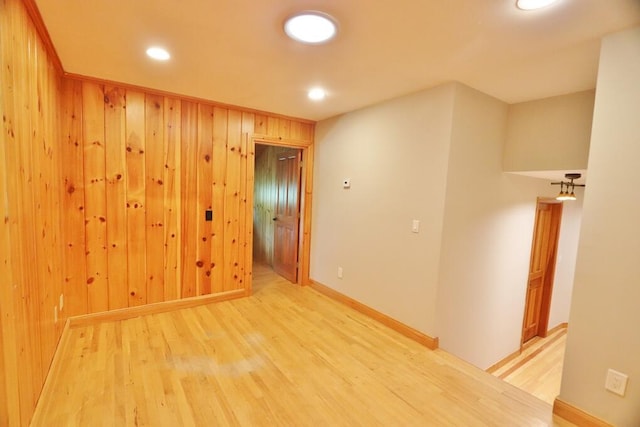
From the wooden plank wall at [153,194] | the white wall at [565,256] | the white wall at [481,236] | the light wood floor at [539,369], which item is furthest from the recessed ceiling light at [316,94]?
the white wall at [565,256]

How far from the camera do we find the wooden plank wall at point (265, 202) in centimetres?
506

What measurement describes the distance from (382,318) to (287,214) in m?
2.18

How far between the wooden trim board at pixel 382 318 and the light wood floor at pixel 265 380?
8 cm

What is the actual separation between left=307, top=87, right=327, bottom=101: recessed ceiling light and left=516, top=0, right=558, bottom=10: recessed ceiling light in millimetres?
1667

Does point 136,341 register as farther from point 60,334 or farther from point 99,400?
point 99,400

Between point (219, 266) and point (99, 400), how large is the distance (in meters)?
1.76

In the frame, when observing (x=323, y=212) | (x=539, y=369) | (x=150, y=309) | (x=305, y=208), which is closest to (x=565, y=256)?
(x=539, y=369)

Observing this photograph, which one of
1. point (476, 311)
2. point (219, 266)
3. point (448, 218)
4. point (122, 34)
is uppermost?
point (122, 34)

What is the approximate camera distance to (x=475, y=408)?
1.95m

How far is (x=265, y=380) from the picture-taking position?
2145 millimetres

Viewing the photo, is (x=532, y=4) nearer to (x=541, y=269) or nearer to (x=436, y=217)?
(x=436, y=217)

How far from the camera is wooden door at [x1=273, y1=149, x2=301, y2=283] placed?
172 inches

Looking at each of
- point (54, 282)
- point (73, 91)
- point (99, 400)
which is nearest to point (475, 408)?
point (99, 400)

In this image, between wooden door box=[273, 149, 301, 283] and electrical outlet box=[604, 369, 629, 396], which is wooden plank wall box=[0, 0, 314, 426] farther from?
electrical outlet box=[604, 369, 629, 396]
